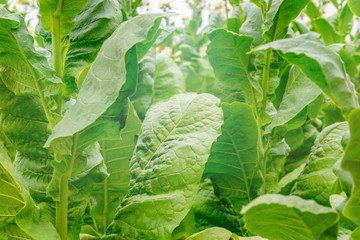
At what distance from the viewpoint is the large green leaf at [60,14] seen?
53cm

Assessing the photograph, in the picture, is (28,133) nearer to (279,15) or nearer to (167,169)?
(167,169)

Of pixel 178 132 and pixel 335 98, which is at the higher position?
pixel 335 98

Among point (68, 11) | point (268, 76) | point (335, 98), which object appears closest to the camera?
point (335, 98)

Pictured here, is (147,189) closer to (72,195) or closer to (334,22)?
(72,195)

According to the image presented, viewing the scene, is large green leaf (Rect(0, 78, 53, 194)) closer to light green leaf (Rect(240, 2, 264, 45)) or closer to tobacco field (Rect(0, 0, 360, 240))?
tobacco field (Rect(0, 0, 360, 240))

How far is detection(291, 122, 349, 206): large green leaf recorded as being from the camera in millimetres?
583

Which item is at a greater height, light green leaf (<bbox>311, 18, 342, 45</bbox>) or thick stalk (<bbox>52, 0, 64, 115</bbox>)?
thick stalk (<bbox>52, 0, 64, 115</bbox>)

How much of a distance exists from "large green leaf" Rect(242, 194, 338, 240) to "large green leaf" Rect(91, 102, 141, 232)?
36cm

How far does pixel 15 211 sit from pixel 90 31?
33cm

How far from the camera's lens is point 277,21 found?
2.06 feet

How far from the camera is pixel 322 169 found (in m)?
0.61

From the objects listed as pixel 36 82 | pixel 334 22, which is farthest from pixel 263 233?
pixel 334 22

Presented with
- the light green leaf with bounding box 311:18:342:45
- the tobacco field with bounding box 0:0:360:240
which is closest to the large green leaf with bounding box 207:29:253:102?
the tobacco field with bounding box 0:0:360:240

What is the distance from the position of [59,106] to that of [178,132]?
0.22 metres
